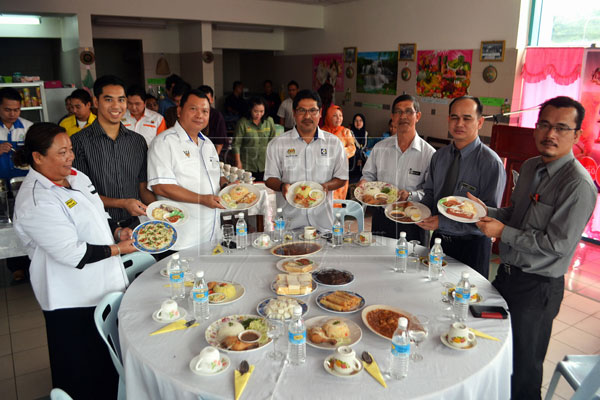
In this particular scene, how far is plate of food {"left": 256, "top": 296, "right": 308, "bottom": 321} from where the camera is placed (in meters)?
2.10

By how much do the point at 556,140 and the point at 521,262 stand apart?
0.68m

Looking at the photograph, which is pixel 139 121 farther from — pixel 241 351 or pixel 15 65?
pixel 15 65

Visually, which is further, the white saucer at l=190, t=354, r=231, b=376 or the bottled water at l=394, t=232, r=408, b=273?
the bottled water at l=394, t=232, r=408, b=273

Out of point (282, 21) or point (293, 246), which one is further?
point (282, 21)

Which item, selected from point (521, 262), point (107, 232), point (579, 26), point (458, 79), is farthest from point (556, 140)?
point (458, 79)

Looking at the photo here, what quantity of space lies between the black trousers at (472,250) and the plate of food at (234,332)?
163cm

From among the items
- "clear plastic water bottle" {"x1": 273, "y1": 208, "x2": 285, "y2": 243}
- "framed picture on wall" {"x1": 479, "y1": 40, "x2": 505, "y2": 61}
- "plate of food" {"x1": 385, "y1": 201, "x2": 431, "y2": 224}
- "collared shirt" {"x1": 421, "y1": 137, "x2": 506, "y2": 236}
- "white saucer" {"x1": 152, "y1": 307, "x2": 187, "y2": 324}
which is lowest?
"white saucer" {"x1": 152, "y1": 307, "x2": 187, "y2": 324}

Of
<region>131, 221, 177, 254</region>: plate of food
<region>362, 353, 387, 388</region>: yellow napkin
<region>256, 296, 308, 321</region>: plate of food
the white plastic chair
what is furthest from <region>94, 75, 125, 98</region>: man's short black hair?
the white plastic chair

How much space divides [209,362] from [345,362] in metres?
0.54

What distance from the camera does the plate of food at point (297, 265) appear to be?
262 cm

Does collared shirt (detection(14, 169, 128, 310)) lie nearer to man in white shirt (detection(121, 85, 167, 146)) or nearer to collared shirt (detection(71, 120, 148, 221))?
collared shirt (detection(71, 120, 148, 221))

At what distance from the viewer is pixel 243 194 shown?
128 inches

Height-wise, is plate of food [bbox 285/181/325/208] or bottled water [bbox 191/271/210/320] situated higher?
plate of food [bbox 285/181/325/208]

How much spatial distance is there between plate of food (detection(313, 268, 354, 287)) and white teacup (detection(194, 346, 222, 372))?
2.82 feet
